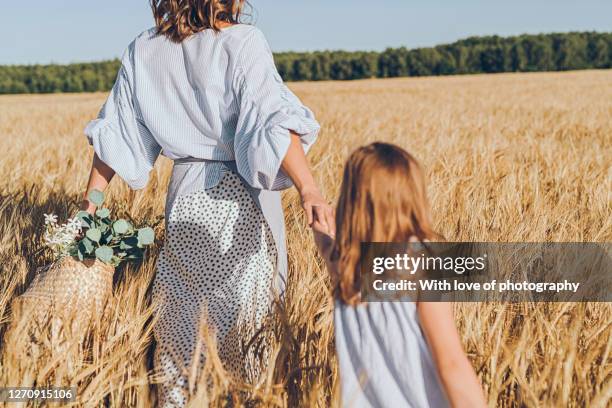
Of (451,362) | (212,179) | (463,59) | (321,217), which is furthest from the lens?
(463,59)

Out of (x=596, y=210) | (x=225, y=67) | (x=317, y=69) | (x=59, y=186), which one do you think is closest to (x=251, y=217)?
(x=225, y=67)

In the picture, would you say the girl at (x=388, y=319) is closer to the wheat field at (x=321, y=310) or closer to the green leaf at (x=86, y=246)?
the wheat field at (x=321, y=310)

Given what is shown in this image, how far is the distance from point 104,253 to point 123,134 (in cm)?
28

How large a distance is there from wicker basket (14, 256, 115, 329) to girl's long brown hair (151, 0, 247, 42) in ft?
1.84

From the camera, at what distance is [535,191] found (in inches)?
101

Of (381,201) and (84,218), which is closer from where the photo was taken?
(381,201)

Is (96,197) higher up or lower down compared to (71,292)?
higher up

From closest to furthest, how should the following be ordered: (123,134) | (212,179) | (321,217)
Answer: (321,217) → (212,179) → (123,134)

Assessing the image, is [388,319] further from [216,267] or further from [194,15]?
[194,15]

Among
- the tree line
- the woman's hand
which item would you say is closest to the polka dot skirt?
the woman's hand

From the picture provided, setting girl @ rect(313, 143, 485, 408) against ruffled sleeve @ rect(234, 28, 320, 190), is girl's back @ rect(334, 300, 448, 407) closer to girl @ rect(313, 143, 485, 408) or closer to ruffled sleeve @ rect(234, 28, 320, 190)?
girl @ rect(313, 143, 485, 408)

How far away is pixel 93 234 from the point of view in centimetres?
159

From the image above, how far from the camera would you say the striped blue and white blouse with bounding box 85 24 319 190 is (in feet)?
4.58

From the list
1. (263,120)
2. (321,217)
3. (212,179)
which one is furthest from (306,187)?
(212,179)
